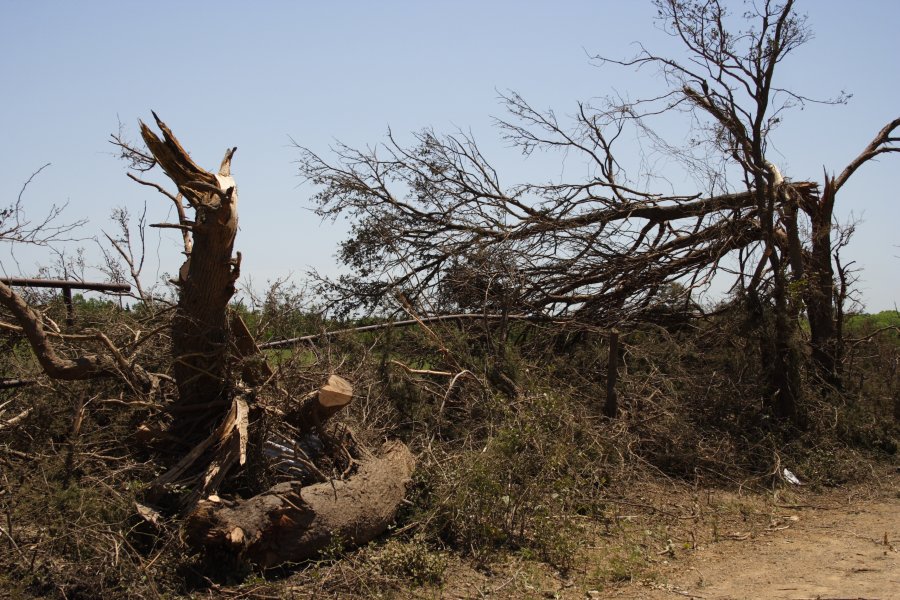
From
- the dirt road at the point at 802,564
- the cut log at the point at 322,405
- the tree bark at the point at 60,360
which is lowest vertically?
the dirt road at the point at 802,564

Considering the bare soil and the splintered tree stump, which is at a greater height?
the splintered tree stump

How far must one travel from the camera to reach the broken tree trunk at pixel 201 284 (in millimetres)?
5168

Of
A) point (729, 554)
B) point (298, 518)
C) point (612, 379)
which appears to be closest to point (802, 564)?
point (729, 554)

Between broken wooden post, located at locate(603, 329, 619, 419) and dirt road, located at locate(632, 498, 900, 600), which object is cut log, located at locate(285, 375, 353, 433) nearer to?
dirt road, located at locate(632, 498, 900, 600)

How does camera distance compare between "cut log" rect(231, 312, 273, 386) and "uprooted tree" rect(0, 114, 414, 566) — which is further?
"cut log" rect(231, 312, 273, 386)

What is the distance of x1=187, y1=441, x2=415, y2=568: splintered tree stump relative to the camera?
15.4 ft

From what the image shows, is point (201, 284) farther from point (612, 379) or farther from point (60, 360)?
point (612, 379)

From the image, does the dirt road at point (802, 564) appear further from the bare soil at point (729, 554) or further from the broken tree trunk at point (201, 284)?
the broken tree trunk at point (201, 284)

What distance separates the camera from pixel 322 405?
556 centimetres

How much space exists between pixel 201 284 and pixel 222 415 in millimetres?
969

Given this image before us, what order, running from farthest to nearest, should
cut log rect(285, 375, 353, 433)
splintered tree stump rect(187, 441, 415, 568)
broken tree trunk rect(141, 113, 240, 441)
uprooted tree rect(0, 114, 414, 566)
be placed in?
cut log rect(285, 375, 353, 433), broken tree trunk rect(141, 113, 240, 441), uprooted tree rect(0, 114, 414, 566), splintered tree stump rect(187, 441, 415, 568)

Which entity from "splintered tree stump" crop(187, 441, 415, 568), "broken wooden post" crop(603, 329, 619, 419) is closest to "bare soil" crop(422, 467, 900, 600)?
"splintered tree stump" crop(187, 441, 415, 568)

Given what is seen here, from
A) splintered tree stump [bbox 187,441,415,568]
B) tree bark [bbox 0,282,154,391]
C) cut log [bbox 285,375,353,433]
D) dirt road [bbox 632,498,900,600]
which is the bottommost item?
dirt road [bbox 632,498,900,600]

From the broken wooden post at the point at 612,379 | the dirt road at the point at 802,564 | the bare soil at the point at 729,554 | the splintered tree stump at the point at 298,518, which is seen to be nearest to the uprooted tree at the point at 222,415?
the splintered tree stump at the point at 298,518
